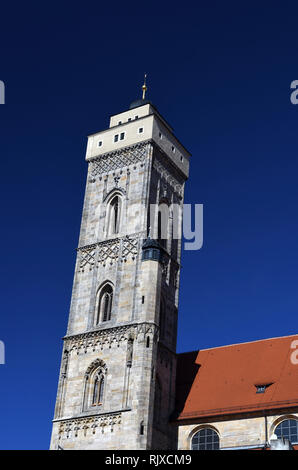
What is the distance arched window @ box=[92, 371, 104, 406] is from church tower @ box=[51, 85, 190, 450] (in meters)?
0.05

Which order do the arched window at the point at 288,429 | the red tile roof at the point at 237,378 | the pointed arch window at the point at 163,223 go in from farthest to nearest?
1. the pointed arch window at the point at 163,223
2. the red tile roof at the point at 237,378
3. the arched window at the point at 288,429

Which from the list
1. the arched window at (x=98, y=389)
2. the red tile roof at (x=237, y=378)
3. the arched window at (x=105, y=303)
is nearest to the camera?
the red tile roof at (x=237, y=378)

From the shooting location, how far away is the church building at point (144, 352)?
33.0 metres

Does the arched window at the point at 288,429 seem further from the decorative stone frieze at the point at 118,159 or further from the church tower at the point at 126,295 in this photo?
the decorative stone frieze at the point at 118,159

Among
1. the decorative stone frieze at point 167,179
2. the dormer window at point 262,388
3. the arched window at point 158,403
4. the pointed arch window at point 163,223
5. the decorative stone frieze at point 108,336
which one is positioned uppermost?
the decorative stone frieze at point 167,179

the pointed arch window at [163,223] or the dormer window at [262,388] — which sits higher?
the pointed arch window at [163,223]

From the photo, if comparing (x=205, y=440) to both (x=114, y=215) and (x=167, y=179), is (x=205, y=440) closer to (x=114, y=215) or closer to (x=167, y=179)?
(x=114, y=215)

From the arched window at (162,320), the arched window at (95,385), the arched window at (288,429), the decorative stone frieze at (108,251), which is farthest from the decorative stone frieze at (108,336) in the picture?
the arched window at (288,429)

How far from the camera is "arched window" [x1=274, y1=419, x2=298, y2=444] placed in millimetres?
32312

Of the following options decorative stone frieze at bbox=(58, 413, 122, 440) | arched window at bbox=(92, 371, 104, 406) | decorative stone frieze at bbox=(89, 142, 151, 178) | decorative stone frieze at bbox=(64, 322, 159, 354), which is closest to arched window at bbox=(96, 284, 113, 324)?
decorative stone frieze at bbox=(64, 322, 159, 354)

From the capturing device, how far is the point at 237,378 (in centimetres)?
3609

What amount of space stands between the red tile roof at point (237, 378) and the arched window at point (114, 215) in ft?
27.6

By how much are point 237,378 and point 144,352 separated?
574cm
